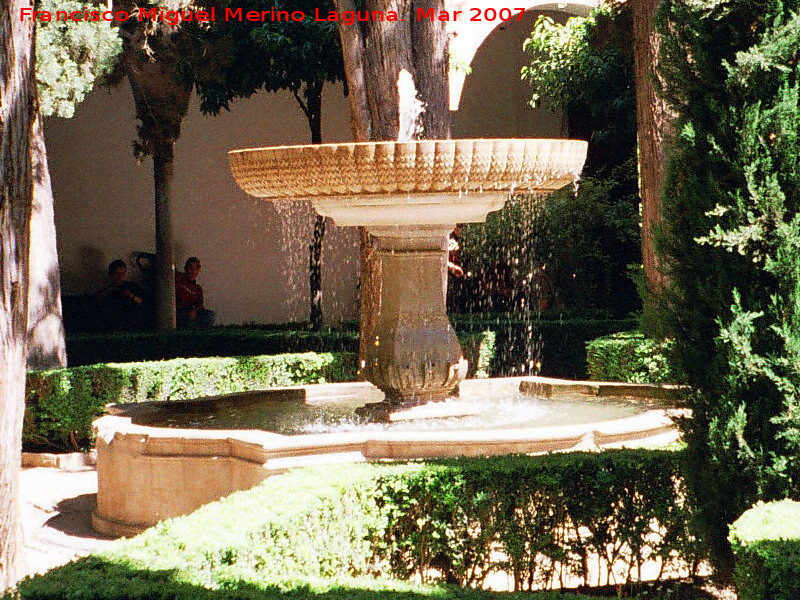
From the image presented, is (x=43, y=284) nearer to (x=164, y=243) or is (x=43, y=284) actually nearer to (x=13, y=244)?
(x=164, y=243)

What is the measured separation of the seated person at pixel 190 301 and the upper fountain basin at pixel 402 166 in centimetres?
775

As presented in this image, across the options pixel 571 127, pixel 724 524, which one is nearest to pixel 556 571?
pixel 724 524

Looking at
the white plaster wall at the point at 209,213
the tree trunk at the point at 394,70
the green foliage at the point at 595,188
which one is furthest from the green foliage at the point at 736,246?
the white plaster wall at the point at 209,213

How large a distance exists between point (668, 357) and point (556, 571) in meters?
1.18

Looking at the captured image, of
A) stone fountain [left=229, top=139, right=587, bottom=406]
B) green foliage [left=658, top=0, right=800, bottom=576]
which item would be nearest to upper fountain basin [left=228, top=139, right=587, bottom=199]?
stone fountain [left=229, top=139, right=587, bottom=406]

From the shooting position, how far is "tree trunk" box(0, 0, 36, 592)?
4.27 meters

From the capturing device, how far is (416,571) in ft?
15.1

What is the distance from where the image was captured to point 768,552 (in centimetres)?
334

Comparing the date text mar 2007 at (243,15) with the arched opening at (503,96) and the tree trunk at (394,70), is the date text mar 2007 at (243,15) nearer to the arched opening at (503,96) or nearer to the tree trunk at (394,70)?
the tree trunk at (394,70)

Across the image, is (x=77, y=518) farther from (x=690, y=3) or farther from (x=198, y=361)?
(x=690, y=3)

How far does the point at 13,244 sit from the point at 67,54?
5.50 m

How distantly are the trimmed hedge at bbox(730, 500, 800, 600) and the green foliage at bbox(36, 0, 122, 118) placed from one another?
7.13m

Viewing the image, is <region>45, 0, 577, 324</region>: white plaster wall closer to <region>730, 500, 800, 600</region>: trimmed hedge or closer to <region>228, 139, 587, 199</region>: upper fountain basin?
<region>228, 139, 587, 199</region>: upper fountain basin

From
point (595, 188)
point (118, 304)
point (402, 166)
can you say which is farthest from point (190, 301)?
point (402, 166)
